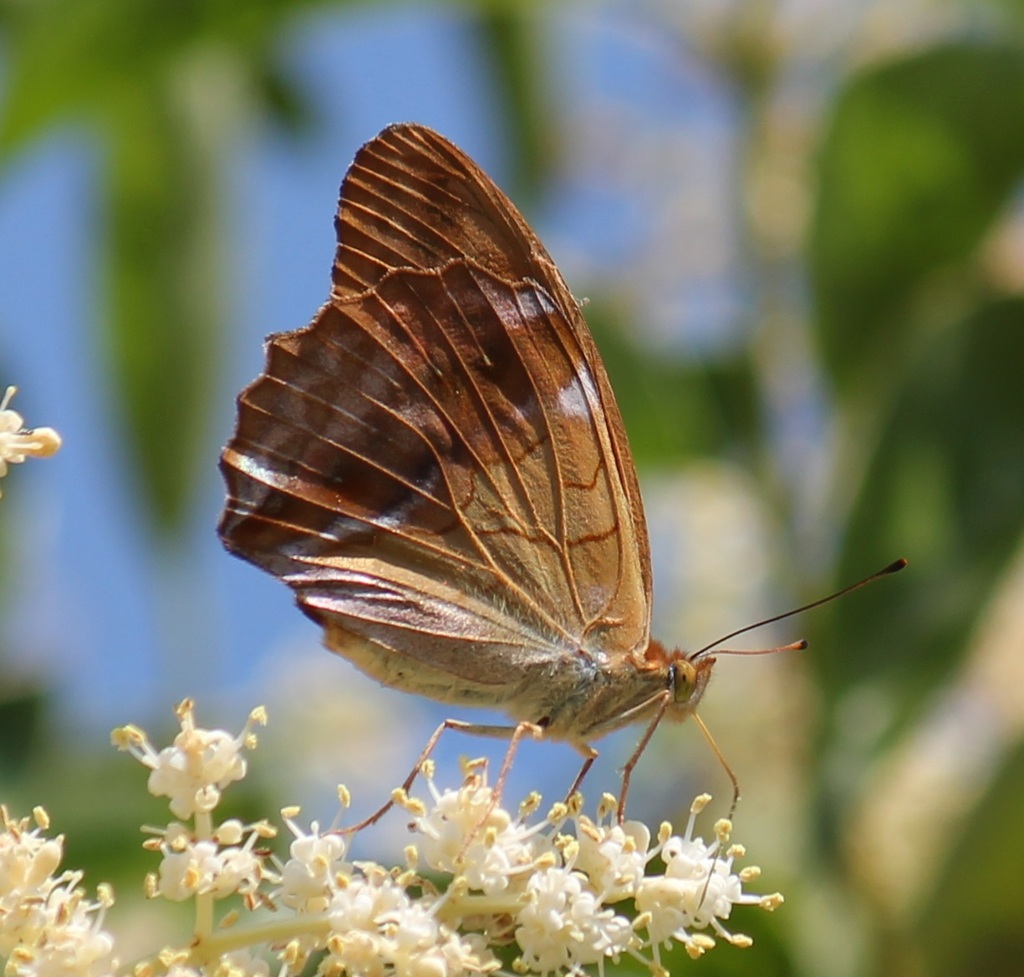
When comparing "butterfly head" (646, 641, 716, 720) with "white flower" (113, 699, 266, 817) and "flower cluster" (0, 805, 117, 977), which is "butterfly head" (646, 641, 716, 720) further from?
"flower cluster" (0, 805, 117, 977)

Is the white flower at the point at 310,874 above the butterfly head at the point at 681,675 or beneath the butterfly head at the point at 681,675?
above

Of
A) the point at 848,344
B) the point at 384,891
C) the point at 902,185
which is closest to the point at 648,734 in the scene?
the point at 384,891

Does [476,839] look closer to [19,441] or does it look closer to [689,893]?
[689,893]

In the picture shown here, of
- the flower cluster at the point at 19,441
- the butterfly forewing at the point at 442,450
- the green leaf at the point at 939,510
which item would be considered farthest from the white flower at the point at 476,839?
the green leaf at the point at 939,510

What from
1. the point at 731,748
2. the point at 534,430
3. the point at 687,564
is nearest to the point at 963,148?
the point at 534,430

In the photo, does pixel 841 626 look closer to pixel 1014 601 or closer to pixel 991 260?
pixel 991 260

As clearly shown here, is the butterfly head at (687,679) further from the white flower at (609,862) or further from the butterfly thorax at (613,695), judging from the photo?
the white flower at (609,862)
